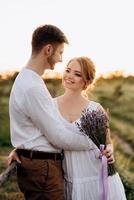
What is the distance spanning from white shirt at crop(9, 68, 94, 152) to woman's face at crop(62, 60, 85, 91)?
1.35ft

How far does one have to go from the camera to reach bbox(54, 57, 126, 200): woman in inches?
187

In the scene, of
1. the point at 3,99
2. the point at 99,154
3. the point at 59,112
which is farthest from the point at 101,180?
the point at 3,99

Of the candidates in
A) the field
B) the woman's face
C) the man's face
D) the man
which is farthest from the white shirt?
the field

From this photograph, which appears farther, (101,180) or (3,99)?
(3,99)

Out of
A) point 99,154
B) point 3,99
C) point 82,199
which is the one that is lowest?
point 3,99

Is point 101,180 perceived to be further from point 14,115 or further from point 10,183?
point 10,183

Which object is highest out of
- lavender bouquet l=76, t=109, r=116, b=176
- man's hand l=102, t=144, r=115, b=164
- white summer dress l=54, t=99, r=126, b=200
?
lavender bouquet l=76, t=109, r=116, b=176

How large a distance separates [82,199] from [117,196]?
22cm

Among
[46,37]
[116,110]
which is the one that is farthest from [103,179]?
[116,110]

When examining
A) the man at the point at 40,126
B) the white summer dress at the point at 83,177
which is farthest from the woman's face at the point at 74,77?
the man at the point at 40,126

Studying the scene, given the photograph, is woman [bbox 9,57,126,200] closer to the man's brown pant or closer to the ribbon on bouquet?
the ribbon on bouquet

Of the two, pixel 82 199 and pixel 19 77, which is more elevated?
pixel 19 77

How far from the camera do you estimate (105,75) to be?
13117 millimetres

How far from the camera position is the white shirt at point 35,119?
438 centimetres
